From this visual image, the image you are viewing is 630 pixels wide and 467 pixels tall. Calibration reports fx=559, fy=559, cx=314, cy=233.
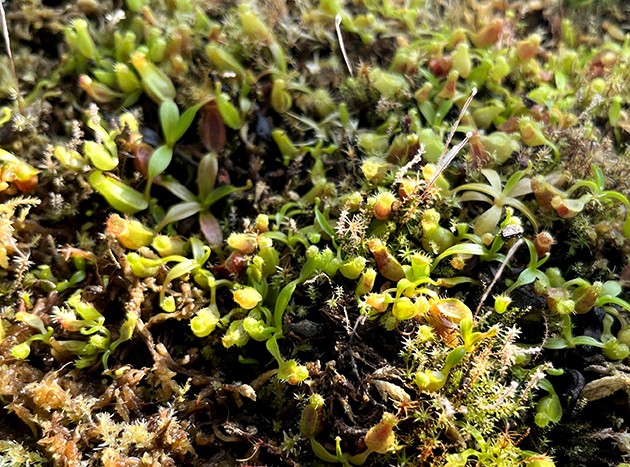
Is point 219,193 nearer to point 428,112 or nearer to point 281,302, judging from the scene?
point 281,302

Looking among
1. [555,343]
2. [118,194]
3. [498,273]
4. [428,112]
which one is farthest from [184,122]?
[555,343]

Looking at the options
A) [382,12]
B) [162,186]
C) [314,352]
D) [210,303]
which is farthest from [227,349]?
[382,12]

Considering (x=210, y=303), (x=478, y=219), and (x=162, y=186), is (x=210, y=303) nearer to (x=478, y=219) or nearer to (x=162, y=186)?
(x=162, y=186)

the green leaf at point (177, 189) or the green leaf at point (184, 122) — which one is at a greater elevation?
the green leaf at point (184, 122)

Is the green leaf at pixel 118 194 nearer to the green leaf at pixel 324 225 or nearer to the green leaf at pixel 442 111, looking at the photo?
the green leaf at pixel 324 225

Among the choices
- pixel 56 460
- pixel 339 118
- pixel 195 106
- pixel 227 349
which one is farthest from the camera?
pixel 339 118

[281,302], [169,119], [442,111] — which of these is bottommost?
[281,302]

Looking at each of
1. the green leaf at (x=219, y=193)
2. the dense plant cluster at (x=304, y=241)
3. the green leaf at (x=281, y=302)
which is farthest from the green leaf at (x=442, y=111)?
the green leaf at (x=281, y=302)

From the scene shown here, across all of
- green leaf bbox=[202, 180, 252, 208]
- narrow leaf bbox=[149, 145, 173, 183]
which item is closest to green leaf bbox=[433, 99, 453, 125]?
green leaf bbox=[202, 180, 252, 208]
